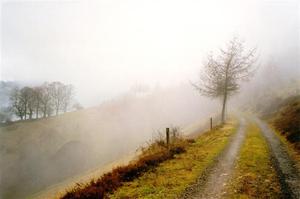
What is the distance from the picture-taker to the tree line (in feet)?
267

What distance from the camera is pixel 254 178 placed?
34.5 feet

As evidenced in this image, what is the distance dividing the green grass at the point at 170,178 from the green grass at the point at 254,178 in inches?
69.2

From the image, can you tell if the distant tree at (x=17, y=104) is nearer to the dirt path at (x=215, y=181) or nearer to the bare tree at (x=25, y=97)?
the bare tree at (x=25, y=97)

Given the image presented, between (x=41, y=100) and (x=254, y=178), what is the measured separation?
85685 millimetres

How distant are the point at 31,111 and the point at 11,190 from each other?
106ft

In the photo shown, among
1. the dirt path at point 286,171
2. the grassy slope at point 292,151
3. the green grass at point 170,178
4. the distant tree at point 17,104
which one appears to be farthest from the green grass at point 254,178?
the distant tree at point 17,104

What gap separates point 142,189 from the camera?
10.3 m

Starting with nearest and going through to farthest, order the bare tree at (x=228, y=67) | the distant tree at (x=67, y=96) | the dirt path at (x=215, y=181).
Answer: the dirt path at (x=215, y=181)
the bare tree at (x=228, y=67)
the distant tree at (x=67, y=96)

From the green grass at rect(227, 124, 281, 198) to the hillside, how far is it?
41274 mm

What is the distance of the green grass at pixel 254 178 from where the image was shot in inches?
354

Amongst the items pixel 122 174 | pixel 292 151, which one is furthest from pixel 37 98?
pixel 292 151

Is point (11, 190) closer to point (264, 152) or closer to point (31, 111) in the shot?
point (31, 111)

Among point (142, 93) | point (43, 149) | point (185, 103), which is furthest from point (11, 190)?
point (185, 103)

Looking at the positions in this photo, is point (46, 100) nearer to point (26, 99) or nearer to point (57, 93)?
point (57, 93)
